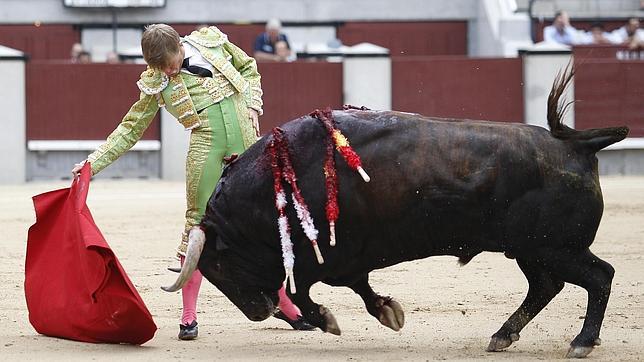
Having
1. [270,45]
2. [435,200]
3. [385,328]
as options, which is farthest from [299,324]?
[270,45]

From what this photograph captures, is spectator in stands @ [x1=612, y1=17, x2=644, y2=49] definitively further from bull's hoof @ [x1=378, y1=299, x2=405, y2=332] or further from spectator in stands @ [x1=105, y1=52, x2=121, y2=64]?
bull's hoof @ [x1=378, y1=299, x2=405, y2=332]

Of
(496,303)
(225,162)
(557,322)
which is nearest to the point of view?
(225,162)

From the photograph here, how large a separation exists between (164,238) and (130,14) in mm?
8816

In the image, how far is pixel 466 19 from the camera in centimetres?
1708

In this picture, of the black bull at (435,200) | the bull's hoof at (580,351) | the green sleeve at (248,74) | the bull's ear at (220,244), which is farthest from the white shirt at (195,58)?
the bull's hoof at (580,351)

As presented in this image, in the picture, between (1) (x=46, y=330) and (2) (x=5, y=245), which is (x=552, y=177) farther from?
(2) (x=5, y=245)

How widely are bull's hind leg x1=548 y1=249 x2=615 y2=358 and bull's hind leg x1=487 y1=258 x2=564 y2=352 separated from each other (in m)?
0.19

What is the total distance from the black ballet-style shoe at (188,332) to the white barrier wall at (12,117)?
8.25 meters

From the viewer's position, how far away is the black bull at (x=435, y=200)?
4426 millimetres

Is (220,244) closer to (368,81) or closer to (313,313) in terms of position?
(313,313)

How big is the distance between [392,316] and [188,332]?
0.73 metres

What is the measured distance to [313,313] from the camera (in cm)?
466

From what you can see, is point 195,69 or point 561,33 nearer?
point 195,69

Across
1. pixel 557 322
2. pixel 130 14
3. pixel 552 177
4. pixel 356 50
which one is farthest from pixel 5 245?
pixel 130 14
